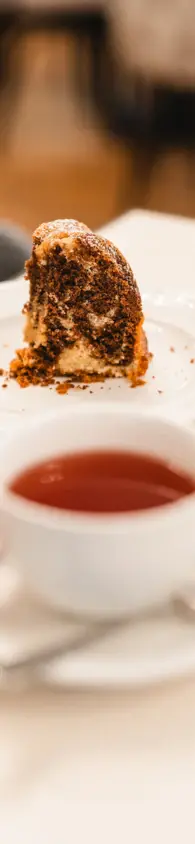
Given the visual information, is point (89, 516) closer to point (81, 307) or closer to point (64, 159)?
point (81, 307)

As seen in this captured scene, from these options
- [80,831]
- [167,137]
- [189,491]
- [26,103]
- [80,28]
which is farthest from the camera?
[26,103]

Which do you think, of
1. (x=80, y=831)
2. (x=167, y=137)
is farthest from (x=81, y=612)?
(x=167, y=137)

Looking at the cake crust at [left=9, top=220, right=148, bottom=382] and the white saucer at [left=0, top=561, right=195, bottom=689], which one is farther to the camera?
the cake crust at [left=9, top=220, right=148, bottom=382]

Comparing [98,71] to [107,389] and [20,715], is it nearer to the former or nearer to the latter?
[107,389]

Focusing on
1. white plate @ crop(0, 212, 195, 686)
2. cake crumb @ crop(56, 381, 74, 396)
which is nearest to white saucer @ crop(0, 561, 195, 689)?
white plate @ crop(0, 212, 195, 686)

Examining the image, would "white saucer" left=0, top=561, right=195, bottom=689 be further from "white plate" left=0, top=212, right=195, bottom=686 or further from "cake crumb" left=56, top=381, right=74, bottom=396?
"cake crumb" left=56, top=381, right=74, bottom=396

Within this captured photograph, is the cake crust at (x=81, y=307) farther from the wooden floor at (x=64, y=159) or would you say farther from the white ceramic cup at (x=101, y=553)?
the wooden floor at (x=64, y=159)
